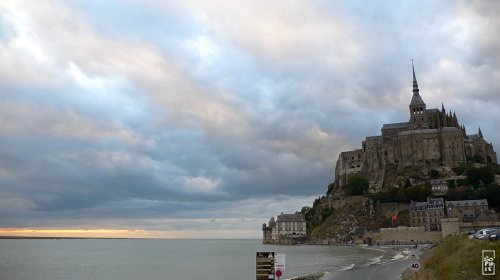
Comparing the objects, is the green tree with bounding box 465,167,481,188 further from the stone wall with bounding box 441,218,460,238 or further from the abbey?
the stone wall with bounding box 441,218,460,238

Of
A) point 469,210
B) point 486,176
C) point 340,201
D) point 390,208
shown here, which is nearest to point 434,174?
point 486,176

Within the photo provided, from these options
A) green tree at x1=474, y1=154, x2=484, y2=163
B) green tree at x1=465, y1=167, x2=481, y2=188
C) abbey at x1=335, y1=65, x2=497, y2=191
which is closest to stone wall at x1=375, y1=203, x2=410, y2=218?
abbey at x1=335, y1=65, x2=497, y2=191

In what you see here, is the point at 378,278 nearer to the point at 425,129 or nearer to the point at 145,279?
the point at 145,279

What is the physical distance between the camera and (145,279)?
49.7 meters

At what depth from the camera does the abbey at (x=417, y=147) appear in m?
116

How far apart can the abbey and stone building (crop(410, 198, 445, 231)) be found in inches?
838

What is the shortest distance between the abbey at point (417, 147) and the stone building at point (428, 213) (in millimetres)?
21293

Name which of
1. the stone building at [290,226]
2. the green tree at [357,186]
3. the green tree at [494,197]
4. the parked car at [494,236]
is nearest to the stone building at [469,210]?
the green tree at [494,197]

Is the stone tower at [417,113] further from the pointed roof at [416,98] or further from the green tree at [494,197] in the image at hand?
the green tree at [494,197]

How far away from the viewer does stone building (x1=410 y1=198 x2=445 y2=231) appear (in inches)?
3654

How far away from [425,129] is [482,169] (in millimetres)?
22634

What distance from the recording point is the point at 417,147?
11962cm

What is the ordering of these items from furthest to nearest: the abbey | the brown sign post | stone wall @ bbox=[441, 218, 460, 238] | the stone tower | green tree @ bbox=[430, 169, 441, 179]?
A: 1. the stone tower
2. the abbey
3. green tree @ bbox=[430, 169, 441, 179]
4. stone wall @ bbox=[441, 218, 460, 238]
5. the brown sign post

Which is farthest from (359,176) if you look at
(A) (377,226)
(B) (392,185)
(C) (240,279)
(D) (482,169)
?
(C) (240,279)
